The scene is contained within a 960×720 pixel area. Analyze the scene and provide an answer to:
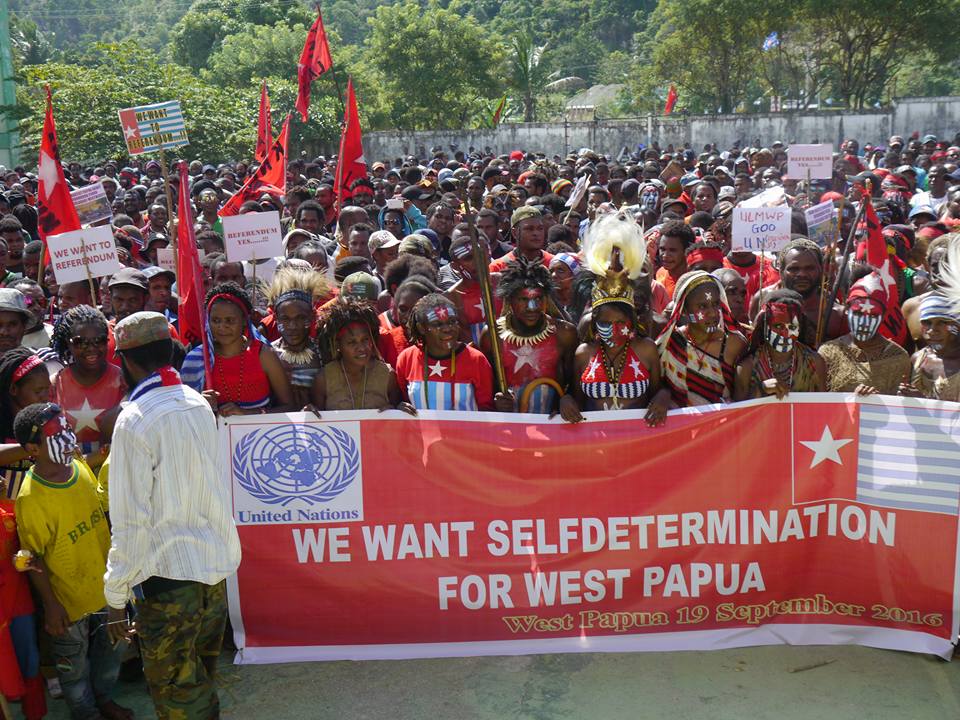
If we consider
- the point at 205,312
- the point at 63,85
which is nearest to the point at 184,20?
the point at 63,85

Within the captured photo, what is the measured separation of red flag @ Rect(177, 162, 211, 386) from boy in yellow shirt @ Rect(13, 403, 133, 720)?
86 centimetres

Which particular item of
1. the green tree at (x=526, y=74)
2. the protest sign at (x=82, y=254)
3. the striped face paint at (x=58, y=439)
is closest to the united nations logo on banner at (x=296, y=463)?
the striped face paint at (x=58, y=439)

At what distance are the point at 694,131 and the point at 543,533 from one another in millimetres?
32690

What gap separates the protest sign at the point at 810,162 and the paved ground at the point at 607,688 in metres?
5.78

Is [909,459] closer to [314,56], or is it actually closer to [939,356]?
[939,356]

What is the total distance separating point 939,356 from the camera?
484cm

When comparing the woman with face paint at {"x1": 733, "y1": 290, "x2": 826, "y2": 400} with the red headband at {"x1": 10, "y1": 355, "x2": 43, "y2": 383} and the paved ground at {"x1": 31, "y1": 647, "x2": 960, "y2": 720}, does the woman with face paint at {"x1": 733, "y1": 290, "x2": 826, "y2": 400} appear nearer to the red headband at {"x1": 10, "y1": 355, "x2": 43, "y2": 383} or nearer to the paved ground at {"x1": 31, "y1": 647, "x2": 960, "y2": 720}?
the paved ground at {"x1": 31, "y1": 647, "x2": 960, "y2": 720}

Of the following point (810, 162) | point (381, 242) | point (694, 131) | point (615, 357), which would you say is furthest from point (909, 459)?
point (694, 131)

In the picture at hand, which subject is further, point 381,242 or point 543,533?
point 381,242

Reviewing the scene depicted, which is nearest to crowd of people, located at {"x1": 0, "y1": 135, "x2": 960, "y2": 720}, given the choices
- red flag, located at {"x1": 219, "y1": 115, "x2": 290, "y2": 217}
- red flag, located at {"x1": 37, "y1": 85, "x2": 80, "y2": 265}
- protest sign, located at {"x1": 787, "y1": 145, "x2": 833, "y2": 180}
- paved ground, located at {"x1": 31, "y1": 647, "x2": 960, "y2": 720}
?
red flag, located at {"x1": 37, "y1": 85, "x2": 80, "y2": 265}

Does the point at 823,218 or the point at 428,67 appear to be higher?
the point at 428,67

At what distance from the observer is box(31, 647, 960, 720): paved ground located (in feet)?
14.2

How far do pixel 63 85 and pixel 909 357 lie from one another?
2794 centimetres

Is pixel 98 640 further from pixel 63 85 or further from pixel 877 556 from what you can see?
pixel 63 85
